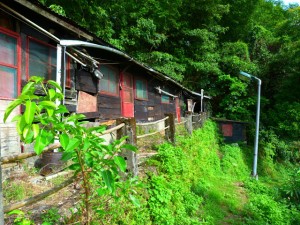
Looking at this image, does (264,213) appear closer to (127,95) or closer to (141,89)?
(127,95)

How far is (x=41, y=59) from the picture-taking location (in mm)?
5680

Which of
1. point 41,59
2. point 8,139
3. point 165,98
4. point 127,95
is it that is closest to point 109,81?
point 127,95

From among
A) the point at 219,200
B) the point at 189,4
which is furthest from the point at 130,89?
the point at 189,4

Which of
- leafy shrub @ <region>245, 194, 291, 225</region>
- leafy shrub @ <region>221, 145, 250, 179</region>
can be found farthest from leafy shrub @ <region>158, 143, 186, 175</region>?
leafy shrub @ <region>221, 145, 250, 179</region>

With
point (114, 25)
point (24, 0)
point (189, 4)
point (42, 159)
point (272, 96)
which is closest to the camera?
point (24, 0)

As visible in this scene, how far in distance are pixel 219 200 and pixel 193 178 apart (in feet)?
3.61

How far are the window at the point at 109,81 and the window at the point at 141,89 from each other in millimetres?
1707

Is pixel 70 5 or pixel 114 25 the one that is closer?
pixel 70 5

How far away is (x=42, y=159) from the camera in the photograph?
15.6ft

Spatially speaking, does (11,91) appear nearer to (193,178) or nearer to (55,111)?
(55,111)

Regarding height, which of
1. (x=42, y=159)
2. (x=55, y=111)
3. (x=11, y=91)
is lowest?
(x=42, y=159)

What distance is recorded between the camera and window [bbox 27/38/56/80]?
539 cm

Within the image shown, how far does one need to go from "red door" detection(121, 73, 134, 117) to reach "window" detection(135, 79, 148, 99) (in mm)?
557

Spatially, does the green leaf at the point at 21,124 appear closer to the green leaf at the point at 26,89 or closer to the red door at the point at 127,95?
the green leaf at the point at 26,89
